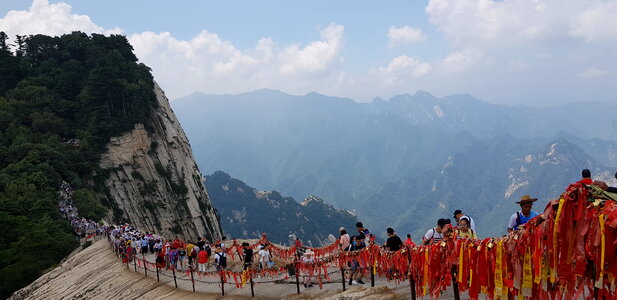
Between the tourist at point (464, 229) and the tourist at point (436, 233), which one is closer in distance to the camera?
the tourist at point (464, 229)

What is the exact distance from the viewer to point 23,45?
6906cm

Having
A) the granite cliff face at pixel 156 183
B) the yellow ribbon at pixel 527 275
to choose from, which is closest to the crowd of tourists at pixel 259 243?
the yellow ribbon at pixel 527 275

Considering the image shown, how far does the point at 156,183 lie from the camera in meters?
58.3

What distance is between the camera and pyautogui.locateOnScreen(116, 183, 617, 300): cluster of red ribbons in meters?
5.31

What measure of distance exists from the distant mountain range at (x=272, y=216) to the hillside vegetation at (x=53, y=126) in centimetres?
9402

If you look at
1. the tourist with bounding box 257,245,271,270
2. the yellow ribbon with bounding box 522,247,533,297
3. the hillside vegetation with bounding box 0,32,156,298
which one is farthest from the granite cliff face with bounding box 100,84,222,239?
the yellow ribbon with bounding box 522,247,533,297

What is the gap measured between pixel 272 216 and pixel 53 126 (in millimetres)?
108789

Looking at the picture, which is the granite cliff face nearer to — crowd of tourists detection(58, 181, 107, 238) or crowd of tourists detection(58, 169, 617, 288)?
crowd of tourists detection(58, 181, 107, 238)

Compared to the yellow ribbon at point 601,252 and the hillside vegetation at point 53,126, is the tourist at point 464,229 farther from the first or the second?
the hillside vegetation at point 53,126

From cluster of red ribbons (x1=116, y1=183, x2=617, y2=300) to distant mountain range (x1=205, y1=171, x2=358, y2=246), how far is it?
13637 cm

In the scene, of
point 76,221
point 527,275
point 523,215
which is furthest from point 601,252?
point 76,221

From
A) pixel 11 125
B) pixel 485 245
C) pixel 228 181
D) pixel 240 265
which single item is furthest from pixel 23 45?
Answer: pixel 228 181

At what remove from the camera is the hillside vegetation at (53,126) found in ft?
115

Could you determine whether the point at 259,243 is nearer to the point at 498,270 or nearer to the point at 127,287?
the point at 127,287
